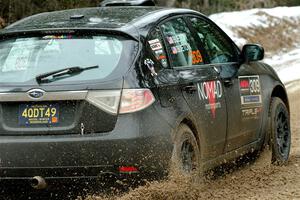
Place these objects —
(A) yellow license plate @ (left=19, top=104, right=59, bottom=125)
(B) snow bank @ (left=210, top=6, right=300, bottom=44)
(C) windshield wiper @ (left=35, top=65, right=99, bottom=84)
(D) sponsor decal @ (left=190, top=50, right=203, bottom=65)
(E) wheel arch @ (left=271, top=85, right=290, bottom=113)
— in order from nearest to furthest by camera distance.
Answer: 1. (A) yellow license plate @ (left=19, top=104, right=59, bottom=125)
2. (C) windshield wiper @ (left=35, top=65, right=99, bottom=84)
3. (D) sponsor decal @ (left=190, top=50, right=203, bottom=65)
4. (E) wheel arch @ (left=271, top=85, right=290, bottom=113)
5. (B) snow bank @ (left=210, top=6, right=300, bottom=44)

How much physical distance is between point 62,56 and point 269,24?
23214 mm

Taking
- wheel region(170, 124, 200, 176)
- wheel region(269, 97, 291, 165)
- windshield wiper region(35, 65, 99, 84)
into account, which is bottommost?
wheel region(269, 97, 291, 165)

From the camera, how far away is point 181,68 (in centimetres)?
613

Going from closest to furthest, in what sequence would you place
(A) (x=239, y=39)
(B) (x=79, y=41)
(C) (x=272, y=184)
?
(B) (x=79, y=41) → (C) (x=272, y=184) → (A) (x=239, y=39)

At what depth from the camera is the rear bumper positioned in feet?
17.3

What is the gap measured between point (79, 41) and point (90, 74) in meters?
0.37

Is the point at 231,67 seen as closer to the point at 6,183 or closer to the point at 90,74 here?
the point at 90,74

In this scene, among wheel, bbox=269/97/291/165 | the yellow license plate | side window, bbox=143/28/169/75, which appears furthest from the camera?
wheel, bbox=269/97/291/165

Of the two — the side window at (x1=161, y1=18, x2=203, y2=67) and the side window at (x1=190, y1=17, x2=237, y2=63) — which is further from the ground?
the side window at (x1=161, y1=18, x2=203, y2=67)

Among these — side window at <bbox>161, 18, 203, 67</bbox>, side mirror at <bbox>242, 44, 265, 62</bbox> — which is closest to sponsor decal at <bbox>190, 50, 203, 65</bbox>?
side window at <bbox>161, 18, 203, 67</bbox>

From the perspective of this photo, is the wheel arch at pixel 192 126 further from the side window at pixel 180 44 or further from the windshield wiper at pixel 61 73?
the windshield wiper at pixel 61 73

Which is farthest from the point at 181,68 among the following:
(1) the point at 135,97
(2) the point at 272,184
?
(2) the point at 272,184

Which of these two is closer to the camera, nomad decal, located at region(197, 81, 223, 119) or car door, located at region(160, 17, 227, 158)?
car door, located at region(160, 17, 227, 158)

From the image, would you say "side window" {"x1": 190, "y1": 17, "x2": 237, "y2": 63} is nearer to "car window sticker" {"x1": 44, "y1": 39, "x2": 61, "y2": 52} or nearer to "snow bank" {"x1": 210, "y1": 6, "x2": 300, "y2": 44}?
"car window sticker" {"x1": 44, "y1": 39, "x2": 61, "y2": 52}
